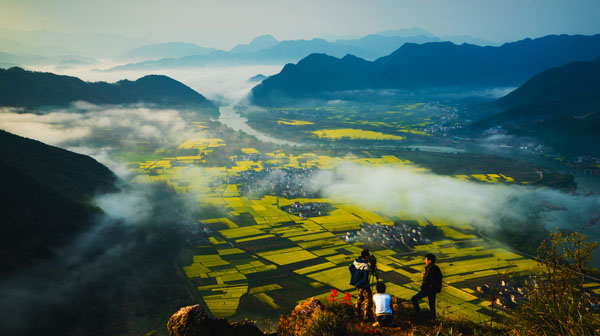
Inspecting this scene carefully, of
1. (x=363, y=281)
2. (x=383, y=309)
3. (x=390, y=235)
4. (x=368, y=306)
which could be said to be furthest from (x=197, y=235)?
(x=383, y=309)

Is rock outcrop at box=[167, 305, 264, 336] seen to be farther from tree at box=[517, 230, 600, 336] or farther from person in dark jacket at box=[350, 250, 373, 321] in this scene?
tree at box=[517, 230, 600, 336]

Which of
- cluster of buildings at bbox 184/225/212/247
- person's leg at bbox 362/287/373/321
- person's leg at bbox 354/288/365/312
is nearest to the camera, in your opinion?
person's leg at bbox 362/287/373/321

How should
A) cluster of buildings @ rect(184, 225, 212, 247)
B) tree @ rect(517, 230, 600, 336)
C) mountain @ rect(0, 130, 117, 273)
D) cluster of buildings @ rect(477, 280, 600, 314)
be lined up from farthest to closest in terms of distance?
cluster of buildings @ rect(184, 225, 212, 247) < mountain @ rect(0, 130, 117, 273) < cluster of buildings @ rect(477, 280, 600, 314) < tree @ rect(517, 230, 600, 336)

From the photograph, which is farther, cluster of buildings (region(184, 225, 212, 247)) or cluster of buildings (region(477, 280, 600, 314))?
cluster of buildings (region(184, 225, 212, 247))

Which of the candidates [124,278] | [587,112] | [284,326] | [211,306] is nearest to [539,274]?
[284,326]

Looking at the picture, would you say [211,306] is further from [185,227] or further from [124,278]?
[185,227]

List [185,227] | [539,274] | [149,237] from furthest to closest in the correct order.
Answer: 1. [185,227]
2. [149,237]
3. [539,274]

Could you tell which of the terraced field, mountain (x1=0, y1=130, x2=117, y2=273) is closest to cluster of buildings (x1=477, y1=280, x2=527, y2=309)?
the terraced field
